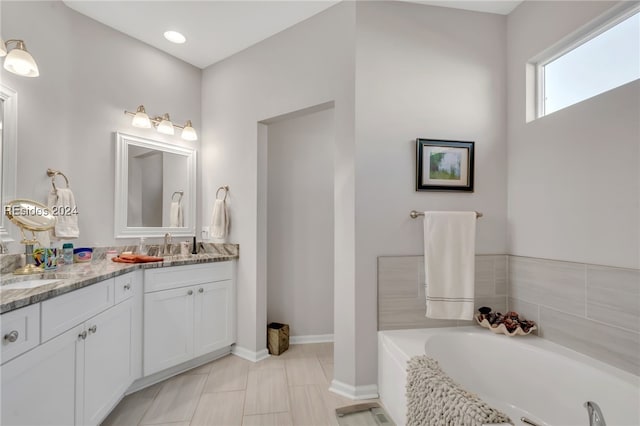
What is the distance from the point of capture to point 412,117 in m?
2.07

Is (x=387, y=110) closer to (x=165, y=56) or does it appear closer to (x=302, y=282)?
(x=302, y=282)

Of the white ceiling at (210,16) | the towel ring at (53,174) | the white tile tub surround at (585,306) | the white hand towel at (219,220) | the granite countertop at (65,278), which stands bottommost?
the white tile tub surround at (585,306)

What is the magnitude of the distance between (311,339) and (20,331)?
2279 millimetres

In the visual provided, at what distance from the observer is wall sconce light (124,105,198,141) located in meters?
2.42

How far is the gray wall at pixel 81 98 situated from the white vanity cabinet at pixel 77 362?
76 cm

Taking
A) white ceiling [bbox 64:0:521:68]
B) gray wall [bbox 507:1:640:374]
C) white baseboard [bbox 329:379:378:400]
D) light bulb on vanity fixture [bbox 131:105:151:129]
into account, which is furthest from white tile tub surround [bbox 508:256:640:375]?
light bulb on vanity fixture [bbox 131:105:151:129]

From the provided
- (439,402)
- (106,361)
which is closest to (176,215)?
(106,361)

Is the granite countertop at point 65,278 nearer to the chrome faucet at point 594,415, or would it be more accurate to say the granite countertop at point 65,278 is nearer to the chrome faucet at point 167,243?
the chrome faucet at point 167,243

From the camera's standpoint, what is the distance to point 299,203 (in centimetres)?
298

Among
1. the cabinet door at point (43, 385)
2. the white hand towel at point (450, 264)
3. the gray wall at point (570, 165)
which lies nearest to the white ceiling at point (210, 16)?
the gray wall at point (570, 165)

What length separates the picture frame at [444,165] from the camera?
205 centimetres

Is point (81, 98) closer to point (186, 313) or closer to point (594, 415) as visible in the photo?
point (186, 313)

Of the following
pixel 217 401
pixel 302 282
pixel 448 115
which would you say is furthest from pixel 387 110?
pixel 217 401

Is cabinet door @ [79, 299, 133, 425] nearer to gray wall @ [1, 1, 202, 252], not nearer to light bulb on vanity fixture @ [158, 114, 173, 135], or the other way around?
gray wall @ [1, 1, 202, 252]
